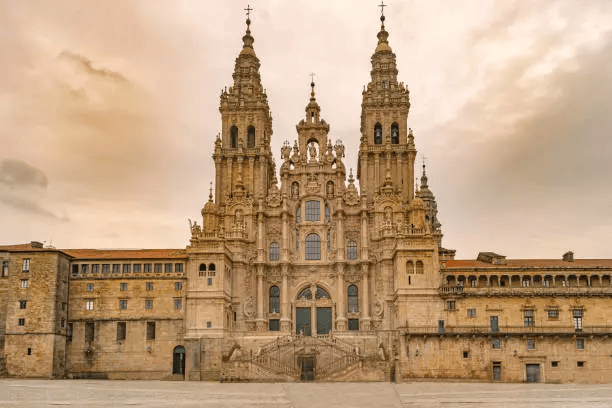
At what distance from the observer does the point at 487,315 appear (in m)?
73.5

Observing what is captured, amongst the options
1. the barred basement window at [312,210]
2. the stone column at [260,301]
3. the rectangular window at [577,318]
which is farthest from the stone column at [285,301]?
the rectangular window at [577,318]

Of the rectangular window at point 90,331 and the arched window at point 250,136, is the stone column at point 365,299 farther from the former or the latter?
the rectangular window at point 90,331

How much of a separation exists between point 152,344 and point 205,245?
37.1 feet

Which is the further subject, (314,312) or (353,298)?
(353,298)

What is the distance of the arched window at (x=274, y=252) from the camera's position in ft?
276

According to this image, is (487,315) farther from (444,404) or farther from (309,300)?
(444,404)

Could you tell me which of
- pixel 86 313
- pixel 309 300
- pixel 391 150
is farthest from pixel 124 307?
pixel 391 150

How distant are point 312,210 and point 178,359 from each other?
72.3 feet

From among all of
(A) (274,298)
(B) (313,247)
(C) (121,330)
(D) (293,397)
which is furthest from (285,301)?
(D) (293,397)

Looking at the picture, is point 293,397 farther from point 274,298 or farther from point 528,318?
point 274,298

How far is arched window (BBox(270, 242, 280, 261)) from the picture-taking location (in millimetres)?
84125

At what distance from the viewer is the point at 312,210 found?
280 ft

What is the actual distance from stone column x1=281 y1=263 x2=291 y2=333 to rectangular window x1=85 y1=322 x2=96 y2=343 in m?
19.5

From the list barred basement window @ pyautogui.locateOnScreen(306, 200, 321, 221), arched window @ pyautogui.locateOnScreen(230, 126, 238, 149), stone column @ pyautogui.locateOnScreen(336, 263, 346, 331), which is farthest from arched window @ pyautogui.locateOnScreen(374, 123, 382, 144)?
arched window @ pyautogui.locateOnScreen(230, 126, 238, 149)
